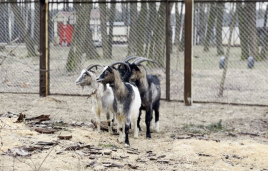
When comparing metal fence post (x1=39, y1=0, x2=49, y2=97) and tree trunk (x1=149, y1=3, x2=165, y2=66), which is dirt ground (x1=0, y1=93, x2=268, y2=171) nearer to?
metal fence post (x1=39, y1=0, x2=49, y2=97)

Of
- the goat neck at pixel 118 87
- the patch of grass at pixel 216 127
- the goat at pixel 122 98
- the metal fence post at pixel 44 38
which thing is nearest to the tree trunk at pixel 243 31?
the metal fence post at pixel 44 38

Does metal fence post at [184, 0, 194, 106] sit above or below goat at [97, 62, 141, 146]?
above

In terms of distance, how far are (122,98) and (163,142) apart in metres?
0.90

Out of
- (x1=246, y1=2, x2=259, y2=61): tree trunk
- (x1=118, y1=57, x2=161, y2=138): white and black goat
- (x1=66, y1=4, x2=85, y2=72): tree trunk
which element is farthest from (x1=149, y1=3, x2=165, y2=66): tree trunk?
(x1=118, y1=57, x2=161, y2=138): white and black goat

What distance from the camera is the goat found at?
6724 millimetres

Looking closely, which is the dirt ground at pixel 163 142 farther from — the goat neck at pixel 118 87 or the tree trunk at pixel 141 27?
the tree trunk at pixel 141 27

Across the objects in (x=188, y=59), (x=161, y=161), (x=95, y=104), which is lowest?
(x=161, y=161)

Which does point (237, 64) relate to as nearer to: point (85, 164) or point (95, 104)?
point (95, 104)

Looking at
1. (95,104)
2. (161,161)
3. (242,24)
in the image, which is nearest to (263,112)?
(95,104)

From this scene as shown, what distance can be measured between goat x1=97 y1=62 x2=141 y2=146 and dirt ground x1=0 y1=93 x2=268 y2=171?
34 cm

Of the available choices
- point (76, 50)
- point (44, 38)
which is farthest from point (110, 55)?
point (44, 38)

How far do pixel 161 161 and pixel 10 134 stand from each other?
6.94 ft

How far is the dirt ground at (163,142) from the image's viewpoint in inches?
210

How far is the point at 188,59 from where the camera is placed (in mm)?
9789
